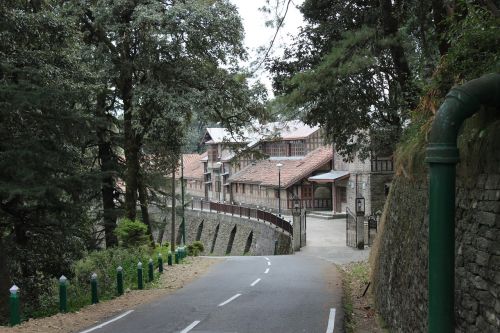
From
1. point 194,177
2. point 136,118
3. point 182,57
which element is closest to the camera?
point 182,57

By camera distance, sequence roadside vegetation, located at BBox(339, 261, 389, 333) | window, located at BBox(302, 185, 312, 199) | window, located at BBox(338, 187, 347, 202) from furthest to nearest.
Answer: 1. window, located at BBox(302, 185, 312, 199)
2. window, located at BBox(338, 187, 347, 202)
3. roadside vegetation, located at BBox(339, 261, 389, 333)

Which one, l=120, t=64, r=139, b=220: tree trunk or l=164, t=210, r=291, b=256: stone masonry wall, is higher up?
l=120, t=64, r=139, b=220: tree trunk

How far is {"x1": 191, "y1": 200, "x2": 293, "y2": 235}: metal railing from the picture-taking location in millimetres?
38281

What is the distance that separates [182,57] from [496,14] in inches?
561

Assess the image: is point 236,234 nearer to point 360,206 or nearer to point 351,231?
point 360,206

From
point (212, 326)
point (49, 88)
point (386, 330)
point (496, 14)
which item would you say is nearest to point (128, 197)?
point (49, 88)

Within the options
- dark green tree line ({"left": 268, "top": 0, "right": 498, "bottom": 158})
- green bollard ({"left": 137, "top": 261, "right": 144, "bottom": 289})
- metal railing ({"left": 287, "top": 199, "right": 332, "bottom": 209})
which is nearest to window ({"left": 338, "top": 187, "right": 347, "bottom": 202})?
metal railing ({"left": 287, "top": 199, "right": 332, "bottom": 209})

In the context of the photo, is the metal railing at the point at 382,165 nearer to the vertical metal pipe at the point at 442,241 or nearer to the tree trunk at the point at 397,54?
the tree trunk at the point at 397,54

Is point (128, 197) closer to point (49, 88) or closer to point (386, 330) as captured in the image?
point (49, 88)

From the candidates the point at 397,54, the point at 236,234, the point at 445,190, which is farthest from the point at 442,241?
the point at 236,234

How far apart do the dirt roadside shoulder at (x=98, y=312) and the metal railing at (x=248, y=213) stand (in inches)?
764

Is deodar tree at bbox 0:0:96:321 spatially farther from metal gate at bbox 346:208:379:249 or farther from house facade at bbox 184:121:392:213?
house facade at bbox 184:121:392:213

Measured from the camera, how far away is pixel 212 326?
932 cm

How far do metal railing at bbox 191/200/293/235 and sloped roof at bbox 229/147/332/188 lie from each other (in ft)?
13.1
